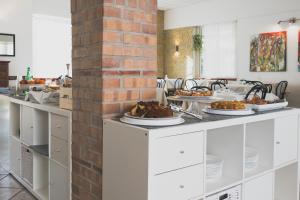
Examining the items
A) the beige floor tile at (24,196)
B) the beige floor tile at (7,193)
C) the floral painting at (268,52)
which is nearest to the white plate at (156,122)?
the beige floor tile at (24,196)

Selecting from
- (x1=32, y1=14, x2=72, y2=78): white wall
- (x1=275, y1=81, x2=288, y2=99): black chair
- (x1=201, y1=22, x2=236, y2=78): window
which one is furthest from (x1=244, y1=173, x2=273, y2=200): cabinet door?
(x1=32, y1=14, x2=72, y2=78): white wall

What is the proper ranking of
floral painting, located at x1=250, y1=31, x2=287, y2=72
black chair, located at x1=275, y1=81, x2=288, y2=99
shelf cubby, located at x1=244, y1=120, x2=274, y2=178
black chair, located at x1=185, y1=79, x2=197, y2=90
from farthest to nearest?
1. black chair, located at x1=185, y1=79, x2=197, y2=90
2. floral painting, located at x1=250, y1=31, x2=287, y2=72
3. black chair, located at x1=275, y1=81, x2=288, y2=99
4. shelf cubby, located at x1=244, y1=120, x2=274, y2=178

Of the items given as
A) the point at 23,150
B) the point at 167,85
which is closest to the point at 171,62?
the point at 167,85

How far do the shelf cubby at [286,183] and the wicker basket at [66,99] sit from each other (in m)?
1.59

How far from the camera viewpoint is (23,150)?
2939 mm

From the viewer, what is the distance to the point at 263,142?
210cm

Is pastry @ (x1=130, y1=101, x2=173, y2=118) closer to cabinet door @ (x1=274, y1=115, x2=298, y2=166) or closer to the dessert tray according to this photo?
the dessert tray

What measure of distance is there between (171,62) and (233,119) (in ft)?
27.3

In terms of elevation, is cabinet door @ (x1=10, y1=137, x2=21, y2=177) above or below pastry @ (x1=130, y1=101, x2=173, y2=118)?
below

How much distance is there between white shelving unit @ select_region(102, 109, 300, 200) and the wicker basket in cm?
50

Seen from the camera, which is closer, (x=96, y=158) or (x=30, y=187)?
(x=96, y=158)

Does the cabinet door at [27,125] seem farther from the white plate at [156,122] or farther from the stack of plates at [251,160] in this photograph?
the stack of plates at [251,160]

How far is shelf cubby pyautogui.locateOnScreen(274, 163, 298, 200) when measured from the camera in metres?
2.31

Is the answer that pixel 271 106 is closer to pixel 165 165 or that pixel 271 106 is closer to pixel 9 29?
pixel 165 165
